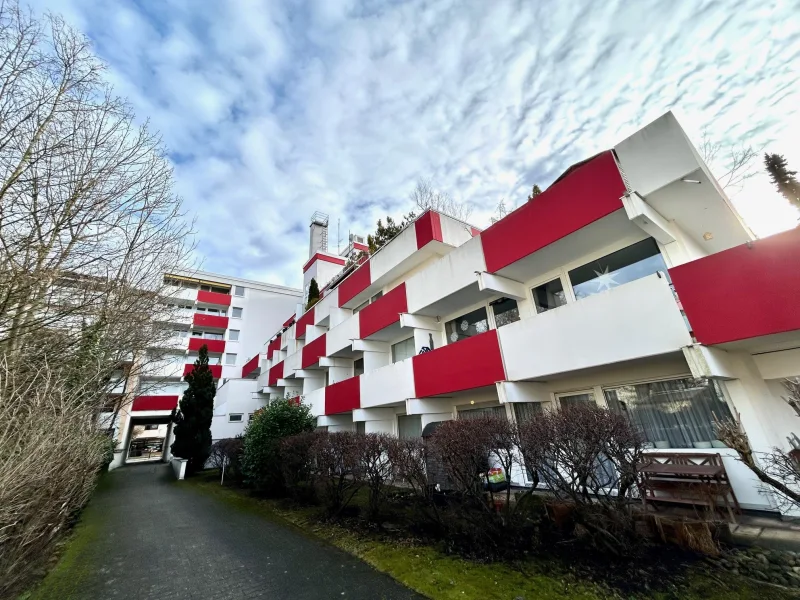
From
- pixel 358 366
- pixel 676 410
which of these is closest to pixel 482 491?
pixel 676 410

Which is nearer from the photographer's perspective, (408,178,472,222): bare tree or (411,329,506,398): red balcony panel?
(411,329,506,398): red balcony panel

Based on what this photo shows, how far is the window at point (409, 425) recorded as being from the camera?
13648 mm

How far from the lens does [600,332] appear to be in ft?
23.6

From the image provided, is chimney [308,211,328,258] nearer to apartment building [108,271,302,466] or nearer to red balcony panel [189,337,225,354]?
apartment building [108,271,302,466]

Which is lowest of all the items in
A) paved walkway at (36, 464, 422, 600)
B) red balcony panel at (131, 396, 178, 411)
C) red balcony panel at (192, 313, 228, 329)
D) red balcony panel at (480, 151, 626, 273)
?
paved walkway at (36, 464, 422, 600)

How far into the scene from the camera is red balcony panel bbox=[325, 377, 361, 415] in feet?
48.6

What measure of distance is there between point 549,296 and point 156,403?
34567 mm

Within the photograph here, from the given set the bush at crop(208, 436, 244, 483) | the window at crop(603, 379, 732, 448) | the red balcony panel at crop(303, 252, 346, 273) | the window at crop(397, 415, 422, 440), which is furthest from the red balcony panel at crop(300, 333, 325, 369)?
the window at crop(603, 379, 732, 448)

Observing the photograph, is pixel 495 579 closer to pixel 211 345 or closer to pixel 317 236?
pixel 317 236

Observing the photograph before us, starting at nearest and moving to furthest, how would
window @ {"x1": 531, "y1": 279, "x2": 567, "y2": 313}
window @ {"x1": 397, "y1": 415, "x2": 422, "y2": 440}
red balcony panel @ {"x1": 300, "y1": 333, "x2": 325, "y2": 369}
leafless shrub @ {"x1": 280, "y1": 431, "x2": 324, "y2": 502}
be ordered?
1. window @ {"x1": 531, "y1": 279, "x2": 567, "y2": 313}
2. leafless shrub @ {"x1": 280, "y1": 431, "x2": 324, "y2": 502}
3. window @ {"x1": 397, "y1": 415, "x2": 422, "y2": 440}
4. red balcony panel @ {"x1": 300, "y1": 333, "x2": 325, "y2": 369}

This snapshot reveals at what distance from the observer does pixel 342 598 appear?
14.3ft

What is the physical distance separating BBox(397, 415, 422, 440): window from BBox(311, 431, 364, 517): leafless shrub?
17.4 ft

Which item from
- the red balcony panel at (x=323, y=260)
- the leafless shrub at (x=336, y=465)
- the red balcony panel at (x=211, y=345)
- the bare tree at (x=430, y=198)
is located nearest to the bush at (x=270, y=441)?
the leafless shrub at (x=336, y=465)

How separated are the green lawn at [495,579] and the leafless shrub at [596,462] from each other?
0.75 meters
